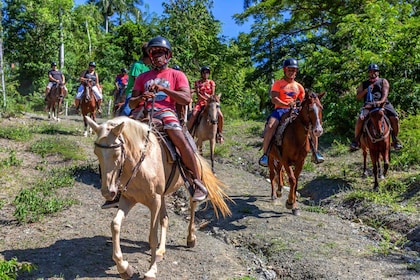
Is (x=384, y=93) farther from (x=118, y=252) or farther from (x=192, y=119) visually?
(x=118, y=252)

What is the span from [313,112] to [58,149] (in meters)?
6.61

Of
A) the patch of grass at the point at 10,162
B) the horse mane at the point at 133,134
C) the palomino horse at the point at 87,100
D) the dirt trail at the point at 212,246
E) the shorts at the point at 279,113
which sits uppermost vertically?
the palomino horse at the point at 87,100

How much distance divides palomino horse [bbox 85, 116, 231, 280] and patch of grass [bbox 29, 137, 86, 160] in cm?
567

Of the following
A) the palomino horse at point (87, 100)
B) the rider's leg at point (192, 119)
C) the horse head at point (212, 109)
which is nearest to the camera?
the horse head at point (212, 109)

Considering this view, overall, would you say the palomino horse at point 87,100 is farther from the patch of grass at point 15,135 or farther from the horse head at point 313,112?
the horse head at point 313,112

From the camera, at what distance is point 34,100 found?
27.8 m

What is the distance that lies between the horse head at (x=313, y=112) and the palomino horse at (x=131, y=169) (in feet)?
10.1

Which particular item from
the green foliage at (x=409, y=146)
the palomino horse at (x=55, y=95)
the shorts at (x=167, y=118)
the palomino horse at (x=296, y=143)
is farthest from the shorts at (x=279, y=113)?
the palomino horse at (x=55, y=95)

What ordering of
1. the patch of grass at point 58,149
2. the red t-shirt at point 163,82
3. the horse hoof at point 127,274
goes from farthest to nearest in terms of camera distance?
1. the patch of grass at point 58,149
2. the red t-shirt at point 163,82
3. the horse hoof at point 127,274

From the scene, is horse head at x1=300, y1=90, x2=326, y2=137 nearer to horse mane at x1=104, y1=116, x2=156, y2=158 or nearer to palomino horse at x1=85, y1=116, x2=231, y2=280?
palomino horse at x1=85, y1=116, x2=231, y2=280

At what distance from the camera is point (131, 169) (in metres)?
4.54

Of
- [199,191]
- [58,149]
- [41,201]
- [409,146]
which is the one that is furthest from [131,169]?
[409,146]

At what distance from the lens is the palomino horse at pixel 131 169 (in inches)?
163

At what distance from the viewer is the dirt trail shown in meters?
5.26
